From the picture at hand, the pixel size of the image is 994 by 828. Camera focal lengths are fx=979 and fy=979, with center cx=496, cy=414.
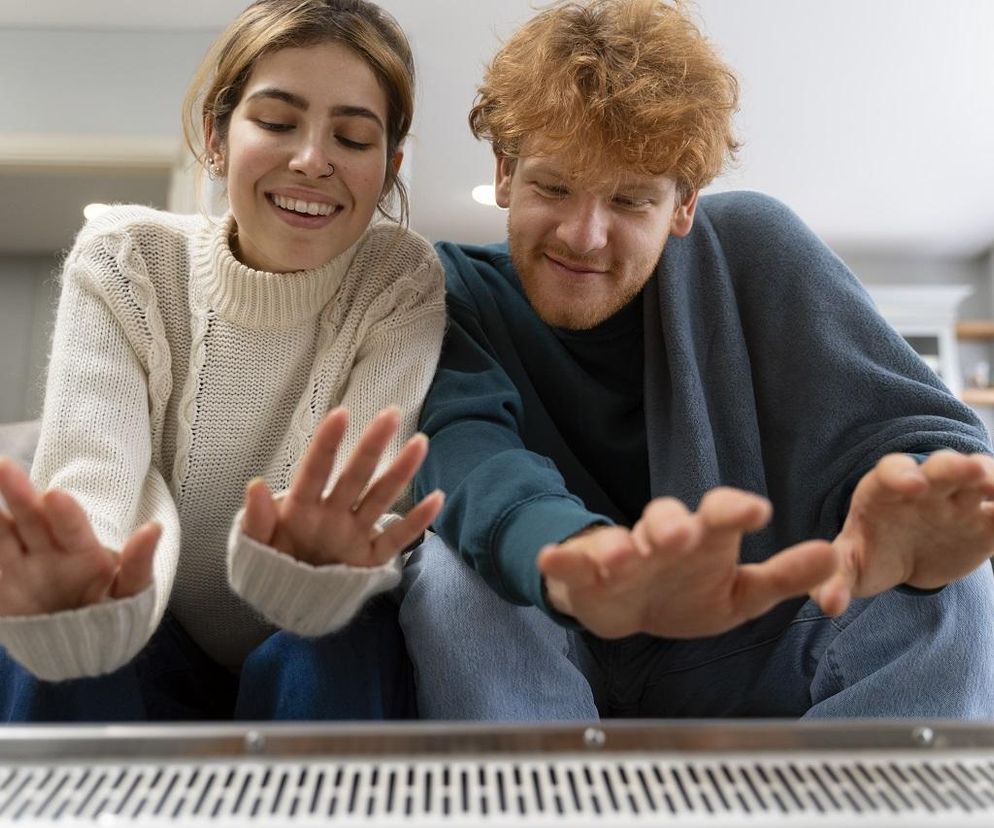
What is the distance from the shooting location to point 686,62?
923 millimetres

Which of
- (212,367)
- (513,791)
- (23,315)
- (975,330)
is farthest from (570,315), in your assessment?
(23,315)

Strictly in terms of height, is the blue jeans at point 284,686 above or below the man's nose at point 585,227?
below

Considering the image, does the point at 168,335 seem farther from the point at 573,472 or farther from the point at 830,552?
the point at 830,552

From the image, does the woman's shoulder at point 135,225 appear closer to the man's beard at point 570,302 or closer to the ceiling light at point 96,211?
the ceiling light at point 96,211

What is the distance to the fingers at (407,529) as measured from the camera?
0.55 metres

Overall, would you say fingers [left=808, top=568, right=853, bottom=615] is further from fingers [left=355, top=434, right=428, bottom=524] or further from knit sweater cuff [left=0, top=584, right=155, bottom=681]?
knit sweater cuff [left=0, top=584, right=155, bottom=681]

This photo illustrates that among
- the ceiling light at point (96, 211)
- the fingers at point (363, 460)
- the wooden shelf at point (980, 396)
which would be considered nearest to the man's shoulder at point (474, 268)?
the ceiling light at point (96, 211)

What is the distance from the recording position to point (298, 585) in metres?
0.58

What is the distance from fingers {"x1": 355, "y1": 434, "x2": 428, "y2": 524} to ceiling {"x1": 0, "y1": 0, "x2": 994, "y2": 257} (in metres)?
1.43

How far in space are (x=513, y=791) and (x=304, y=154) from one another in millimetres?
632

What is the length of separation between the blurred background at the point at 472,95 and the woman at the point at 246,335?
3.33 ft

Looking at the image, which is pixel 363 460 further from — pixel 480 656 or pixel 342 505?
pixel 480 656

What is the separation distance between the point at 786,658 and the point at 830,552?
A: 1.29 ft

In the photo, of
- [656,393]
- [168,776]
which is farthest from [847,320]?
[168,776]
